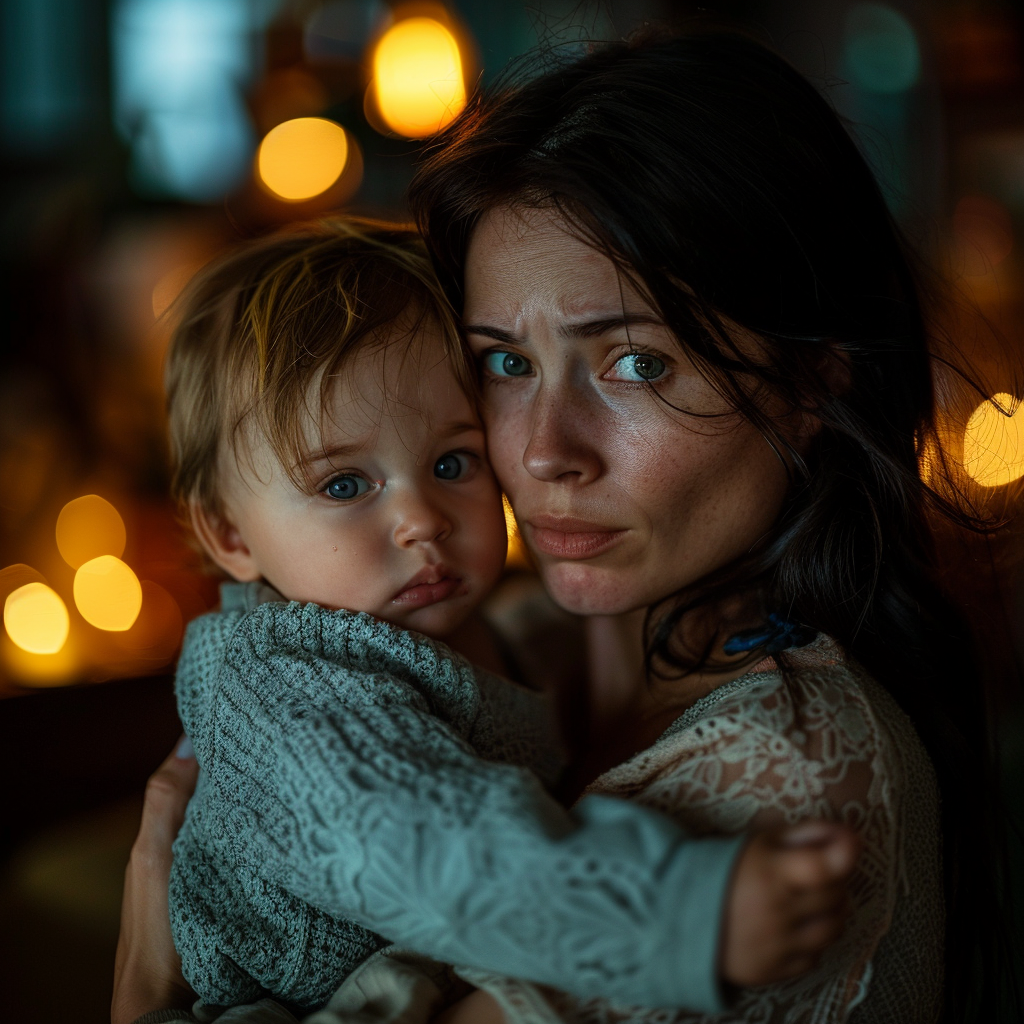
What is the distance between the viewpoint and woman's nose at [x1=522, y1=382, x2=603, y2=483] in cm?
110

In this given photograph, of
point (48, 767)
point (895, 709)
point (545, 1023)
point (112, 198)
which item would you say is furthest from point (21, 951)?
point (112, 198)

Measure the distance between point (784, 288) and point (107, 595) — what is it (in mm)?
2613

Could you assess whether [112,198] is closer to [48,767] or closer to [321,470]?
[48,767]

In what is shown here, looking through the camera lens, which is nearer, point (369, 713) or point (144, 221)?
point (369, 713)

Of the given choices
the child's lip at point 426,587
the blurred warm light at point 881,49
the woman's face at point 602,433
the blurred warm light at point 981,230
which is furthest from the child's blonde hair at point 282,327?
the blurred warm light at point 881,49

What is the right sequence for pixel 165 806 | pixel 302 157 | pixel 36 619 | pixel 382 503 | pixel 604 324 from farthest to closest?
1. pixel 302 157
2. pixel 36 619
3. pixel 165 806
4. pixel 382 503
5. pixel 604 324

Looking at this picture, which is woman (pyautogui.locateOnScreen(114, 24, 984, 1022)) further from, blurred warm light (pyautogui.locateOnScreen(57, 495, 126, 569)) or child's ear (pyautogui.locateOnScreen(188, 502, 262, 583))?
blurred warm light (pyautogui.locateOnScreen(57, 495, 126, 569))

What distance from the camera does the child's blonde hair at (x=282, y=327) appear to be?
44.7 inches

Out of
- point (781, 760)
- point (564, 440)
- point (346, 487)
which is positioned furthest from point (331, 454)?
point (781, 760)

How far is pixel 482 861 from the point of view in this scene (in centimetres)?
73

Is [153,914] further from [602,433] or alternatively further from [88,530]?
[88,530]

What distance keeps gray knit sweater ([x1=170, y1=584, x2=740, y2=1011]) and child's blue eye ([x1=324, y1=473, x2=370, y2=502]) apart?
0.15 metres

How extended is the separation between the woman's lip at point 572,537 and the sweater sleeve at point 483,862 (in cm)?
35

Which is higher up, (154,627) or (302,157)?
(302,157)
